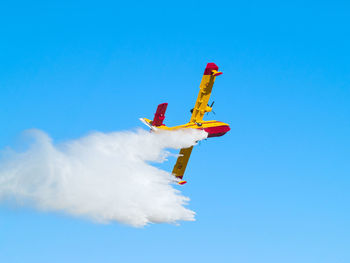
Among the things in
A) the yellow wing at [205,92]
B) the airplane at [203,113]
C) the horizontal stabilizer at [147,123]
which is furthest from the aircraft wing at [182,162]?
the horizontal stabilizer at [147,123]

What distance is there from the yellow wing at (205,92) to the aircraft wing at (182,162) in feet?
12.0

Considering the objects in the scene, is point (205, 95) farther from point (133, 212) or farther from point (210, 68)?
point (133, 212)

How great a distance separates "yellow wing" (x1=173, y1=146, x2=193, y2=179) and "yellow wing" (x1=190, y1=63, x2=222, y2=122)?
12.0 ft

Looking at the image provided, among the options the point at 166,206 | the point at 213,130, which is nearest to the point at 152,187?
the point at 166,206

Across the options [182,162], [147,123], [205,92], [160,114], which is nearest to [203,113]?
[205,92]

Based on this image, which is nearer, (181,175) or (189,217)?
(189,217)

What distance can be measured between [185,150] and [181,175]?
2.73 meters

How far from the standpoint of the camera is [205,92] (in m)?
65.6

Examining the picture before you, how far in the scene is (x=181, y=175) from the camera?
224ft

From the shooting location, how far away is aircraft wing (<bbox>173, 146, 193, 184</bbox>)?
67.2 metres

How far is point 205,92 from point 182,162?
7419 millimetres

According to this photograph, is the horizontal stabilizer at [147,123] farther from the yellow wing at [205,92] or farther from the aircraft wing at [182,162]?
the aircraft wing at [182,162]

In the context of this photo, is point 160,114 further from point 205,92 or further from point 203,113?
point 205,92

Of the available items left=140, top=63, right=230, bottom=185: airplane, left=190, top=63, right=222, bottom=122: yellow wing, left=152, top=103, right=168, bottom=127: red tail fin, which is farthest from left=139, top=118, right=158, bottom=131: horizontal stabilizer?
left=190, top=63, right=222, bottom=122: yellow wing
